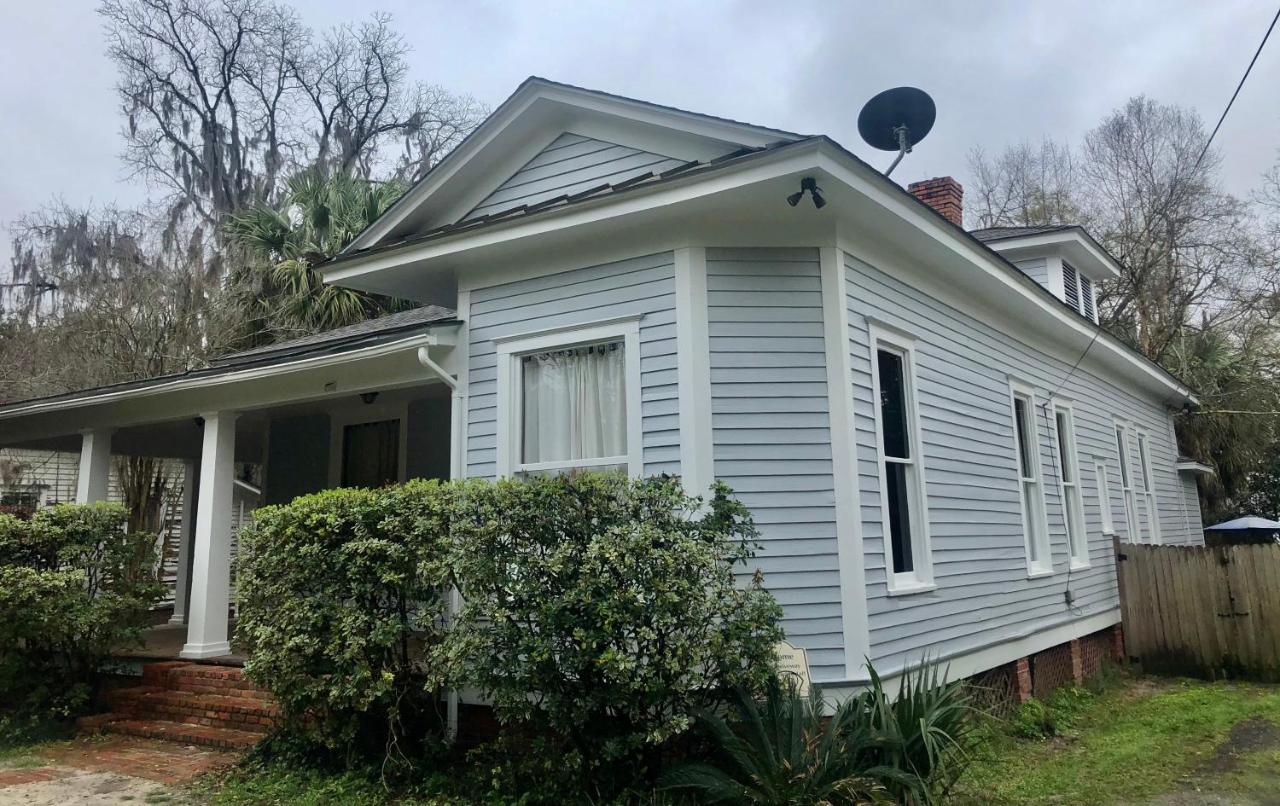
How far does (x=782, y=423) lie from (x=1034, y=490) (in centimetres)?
484

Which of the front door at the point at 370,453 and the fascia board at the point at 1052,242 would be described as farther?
the fascia board at the point at 1052,242

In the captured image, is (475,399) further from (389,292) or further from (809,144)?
(809,144)

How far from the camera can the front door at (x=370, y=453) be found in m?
10.2

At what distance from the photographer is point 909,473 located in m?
7.11

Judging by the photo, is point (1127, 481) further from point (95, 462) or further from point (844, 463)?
point (95, 462)

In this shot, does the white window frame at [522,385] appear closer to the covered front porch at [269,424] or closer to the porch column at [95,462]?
the covered front porch at [269,424]

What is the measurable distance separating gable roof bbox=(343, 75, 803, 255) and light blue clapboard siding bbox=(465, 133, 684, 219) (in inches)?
2.2

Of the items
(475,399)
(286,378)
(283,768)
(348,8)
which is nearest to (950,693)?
(475,399)

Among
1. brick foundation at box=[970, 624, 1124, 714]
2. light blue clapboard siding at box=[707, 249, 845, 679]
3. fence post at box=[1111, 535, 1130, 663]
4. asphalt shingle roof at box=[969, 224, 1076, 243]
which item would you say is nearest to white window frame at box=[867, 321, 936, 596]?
light blue clapboard siding at box=[707, 249, 845, 679]

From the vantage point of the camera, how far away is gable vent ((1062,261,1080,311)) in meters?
13.4

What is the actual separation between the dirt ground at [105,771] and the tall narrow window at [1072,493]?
928 centimetres

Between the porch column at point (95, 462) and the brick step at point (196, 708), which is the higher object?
the porch column at point (95, 462)

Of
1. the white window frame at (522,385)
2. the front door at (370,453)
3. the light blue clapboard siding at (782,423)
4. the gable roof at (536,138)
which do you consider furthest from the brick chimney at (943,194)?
the front door at (370,453)

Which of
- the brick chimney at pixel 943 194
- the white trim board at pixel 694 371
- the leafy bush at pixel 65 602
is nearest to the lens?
the white trim board at pixel 694 371
